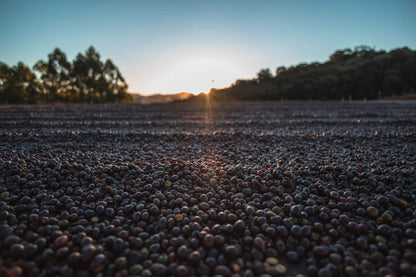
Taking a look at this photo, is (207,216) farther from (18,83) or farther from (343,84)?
(343,84)

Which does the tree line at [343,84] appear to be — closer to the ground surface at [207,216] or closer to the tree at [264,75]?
the tree at [264,75]

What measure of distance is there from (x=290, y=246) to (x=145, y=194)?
259 centimetres

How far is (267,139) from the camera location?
880 cm

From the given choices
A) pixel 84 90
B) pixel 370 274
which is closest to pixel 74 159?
pixel 370 274

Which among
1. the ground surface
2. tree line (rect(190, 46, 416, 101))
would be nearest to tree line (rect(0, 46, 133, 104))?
tree line (rect(190, 46, 416, 101))

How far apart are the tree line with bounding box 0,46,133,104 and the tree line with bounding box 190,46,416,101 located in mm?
29392

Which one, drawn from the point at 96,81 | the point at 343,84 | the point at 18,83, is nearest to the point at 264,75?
the point at 343,84

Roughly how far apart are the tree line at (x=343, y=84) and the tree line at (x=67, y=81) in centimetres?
2939

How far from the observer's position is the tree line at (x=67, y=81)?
53.1 m

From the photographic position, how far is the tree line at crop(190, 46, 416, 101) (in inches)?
2387

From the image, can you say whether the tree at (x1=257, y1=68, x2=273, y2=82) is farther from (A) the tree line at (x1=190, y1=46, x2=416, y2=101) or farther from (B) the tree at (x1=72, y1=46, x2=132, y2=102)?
(B) the tree at (x1=72, y1=46, x2=132, y2=102)

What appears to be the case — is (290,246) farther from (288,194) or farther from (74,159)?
(74,159)

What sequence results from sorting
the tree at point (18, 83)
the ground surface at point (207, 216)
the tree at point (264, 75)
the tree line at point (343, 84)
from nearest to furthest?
the ground surface at point (207, 216) → the tree at point (18, 83) → the tree line at point (343, 84) → the tree at point (264, 75)

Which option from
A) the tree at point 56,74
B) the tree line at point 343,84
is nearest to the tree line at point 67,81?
the tree at point 56,74
